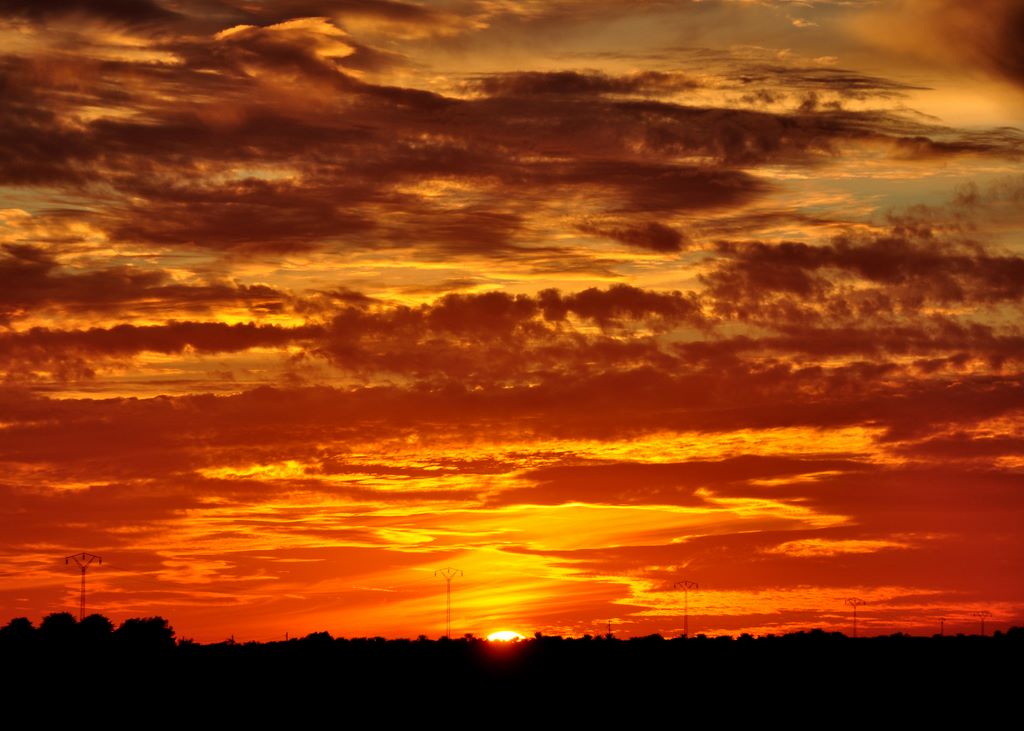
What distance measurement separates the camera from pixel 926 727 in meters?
186

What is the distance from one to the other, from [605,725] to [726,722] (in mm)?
15201

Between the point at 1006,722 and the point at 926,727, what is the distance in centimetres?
978

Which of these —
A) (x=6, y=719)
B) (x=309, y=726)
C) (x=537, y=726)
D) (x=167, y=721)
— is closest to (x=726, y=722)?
(x=537, y=726)

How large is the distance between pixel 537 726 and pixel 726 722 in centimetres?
2321

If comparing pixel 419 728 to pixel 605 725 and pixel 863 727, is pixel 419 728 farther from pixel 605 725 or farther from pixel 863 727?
pixel 863 727

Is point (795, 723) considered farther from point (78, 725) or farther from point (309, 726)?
point (78, 725)

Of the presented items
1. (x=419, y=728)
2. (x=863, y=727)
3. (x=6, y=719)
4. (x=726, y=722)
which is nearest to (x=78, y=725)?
(x=6, y=719)

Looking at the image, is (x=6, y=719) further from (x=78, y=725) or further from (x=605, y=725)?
(x=605, y=725)

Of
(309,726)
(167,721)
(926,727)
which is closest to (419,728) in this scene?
(309,726)

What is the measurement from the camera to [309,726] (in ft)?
637

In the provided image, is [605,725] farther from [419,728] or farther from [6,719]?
[6,719]

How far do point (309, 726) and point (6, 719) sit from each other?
1425 inches

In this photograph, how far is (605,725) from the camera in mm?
193500

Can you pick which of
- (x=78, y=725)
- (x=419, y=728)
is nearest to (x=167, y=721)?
(x=78, y=725)
